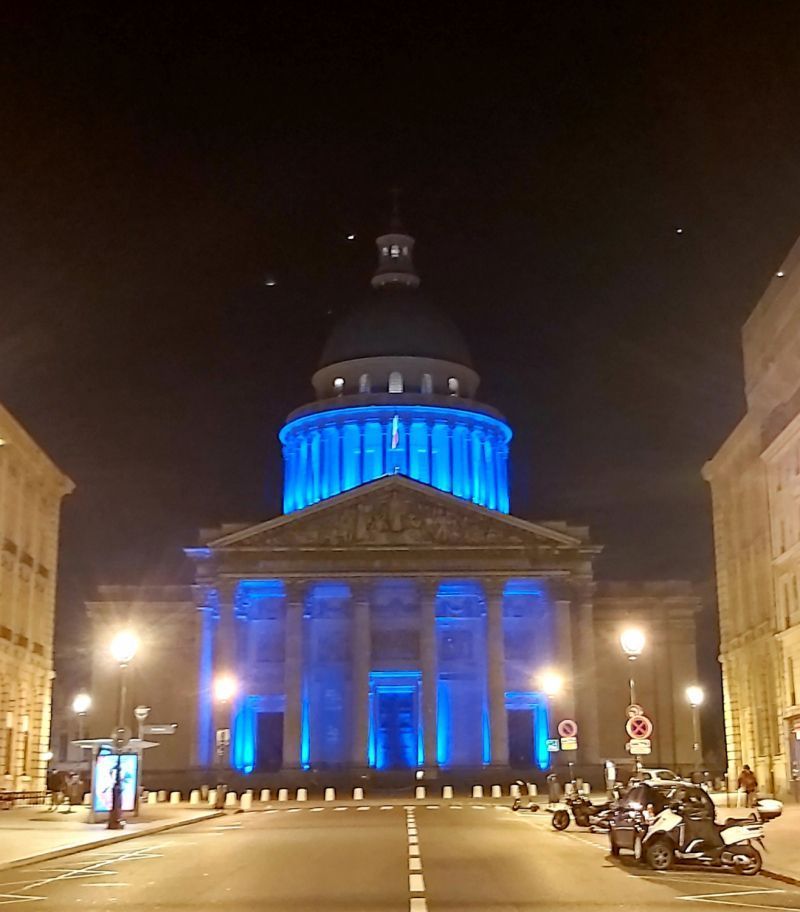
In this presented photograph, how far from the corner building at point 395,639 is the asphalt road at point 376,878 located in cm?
4819

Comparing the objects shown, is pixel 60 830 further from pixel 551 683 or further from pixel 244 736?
pixel 244 736

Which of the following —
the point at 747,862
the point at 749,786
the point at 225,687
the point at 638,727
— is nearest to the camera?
the point at 747,862

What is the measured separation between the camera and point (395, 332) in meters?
116

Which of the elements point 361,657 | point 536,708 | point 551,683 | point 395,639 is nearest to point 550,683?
point 551,683

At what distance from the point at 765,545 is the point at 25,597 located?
32.9 m

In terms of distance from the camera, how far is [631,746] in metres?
32.3

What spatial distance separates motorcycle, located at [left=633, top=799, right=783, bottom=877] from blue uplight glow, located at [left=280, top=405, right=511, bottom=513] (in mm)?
83589

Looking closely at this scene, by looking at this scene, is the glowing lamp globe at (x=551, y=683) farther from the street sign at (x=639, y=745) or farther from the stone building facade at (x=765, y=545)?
the street sign at (x=639, y=745)

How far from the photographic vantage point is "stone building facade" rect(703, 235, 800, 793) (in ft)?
161

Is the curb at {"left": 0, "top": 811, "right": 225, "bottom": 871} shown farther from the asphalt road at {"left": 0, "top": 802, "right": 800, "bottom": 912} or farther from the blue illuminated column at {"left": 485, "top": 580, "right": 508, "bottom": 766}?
the blue illuminated column at {"left": 485, "top": 580, "right": 508, "bottom": 766}

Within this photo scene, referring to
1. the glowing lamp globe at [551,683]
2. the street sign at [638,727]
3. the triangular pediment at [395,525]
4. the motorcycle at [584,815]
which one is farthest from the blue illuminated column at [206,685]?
the street sign at [638,727]

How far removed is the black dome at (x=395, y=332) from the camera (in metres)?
115

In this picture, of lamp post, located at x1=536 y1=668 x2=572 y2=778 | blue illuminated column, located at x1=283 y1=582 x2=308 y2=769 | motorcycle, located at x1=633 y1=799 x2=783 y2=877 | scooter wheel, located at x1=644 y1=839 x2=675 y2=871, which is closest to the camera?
motorcycle, located at x1=633 y1=799 x2=783 y2=877

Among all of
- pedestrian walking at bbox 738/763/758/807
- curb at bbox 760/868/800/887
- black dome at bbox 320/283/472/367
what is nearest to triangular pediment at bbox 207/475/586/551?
black dome at bbox 320/283/472/367
